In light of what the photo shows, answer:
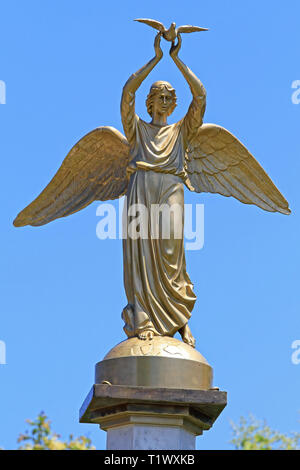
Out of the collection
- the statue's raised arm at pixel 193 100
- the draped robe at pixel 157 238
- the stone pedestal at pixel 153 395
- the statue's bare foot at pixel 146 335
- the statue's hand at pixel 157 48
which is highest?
the statue's hand at pixel 157 48

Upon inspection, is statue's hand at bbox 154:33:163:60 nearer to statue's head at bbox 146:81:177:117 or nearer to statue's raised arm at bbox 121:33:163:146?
statue's raised arm at bbox 121:33:163:146

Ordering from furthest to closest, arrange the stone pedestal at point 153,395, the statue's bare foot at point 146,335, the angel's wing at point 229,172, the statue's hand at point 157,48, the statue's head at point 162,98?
the angel's wing at point 229,172 → the statue's head at point 162,98 → the statue's hand at point 157,48 → the statue's bare foot at point 146,335 → the stone pedestal at point 153,395

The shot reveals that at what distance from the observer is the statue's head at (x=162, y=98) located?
14.4 m

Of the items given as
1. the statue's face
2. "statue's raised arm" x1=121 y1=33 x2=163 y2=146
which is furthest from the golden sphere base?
the statue's face

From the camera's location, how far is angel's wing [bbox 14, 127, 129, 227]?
14.7 metres

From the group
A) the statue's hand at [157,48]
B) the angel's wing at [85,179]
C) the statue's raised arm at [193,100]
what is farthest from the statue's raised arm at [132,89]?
the angel's wing at [85,179]

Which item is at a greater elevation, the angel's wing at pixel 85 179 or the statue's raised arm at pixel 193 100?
the statue's raised arm at pixel 193 100

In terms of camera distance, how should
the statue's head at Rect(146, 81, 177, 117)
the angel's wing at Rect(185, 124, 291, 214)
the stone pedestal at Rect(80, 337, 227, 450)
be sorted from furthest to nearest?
the angel's wing at Rect(185, 124, 291, 214) → the statue's head at Rect(146, 81, 177, 117) → the stone pedestal at Rect(80, 337, 227, 450)

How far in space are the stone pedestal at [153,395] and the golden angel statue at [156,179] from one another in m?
0.43

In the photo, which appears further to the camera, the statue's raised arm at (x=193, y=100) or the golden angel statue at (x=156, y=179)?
the statue's raised arm at (x=193, y=100)

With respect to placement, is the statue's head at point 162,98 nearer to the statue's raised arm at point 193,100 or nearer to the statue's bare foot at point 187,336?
the statue's raised arm at point 193,100

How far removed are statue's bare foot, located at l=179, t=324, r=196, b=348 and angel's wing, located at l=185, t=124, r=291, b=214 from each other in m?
1.95
